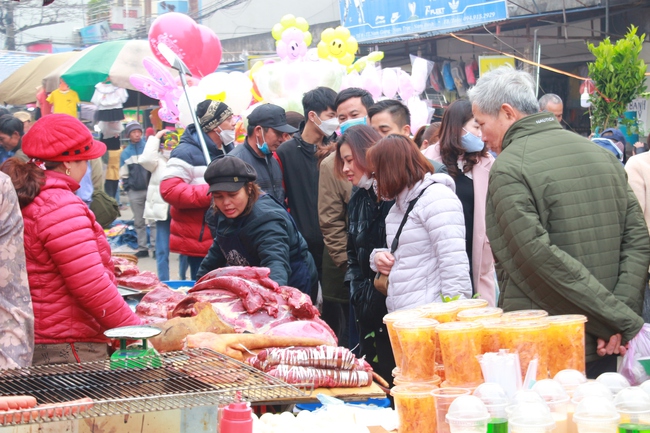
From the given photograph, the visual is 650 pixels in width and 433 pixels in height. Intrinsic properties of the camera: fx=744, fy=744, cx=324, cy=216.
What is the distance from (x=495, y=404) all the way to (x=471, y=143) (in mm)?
2895

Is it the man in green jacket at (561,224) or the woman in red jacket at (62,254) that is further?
the woman in red jacket at (62,254)

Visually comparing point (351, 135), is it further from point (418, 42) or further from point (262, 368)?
point (418, 42)

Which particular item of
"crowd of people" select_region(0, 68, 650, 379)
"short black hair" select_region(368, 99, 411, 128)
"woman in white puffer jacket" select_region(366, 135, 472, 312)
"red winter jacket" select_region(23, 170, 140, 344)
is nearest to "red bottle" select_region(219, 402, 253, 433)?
"crowd of people" select_region(0, 68, 650, 379)

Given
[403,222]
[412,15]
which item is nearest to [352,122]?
[403,222]

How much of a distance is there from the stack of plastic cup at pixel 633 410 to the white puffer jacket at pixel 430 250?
5.77ft

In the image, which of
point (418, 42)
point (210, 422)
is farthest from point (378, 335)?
point (418, 42)

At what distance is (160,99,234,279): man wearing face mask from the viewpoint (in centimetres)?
627

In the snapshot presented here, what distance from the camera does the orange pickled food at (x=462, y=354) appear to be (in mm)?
2537

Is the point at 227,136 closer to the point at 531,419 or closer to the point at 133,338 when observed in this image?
the point at 133,338

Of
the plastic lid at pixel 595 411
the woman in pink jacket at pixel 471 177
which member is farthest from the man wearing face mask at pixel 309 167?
the plastic lid at pixel 595 411

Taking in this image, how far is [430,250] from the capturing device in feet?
13.3

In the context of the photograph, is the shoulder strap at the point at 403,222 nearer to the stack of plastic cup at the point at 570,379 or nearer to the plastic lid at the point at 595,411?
the stack of plastic cup at the point at 570,379

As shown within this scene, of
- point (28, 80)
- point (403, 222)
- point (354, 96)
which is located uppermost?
point (28, 80)

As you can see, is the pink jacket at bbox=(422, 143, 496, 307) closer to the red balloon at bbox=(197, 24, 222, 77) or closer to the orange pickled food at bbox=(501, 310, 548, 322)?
the orange pickled food at bbox=(501, 310, 548, 322)
